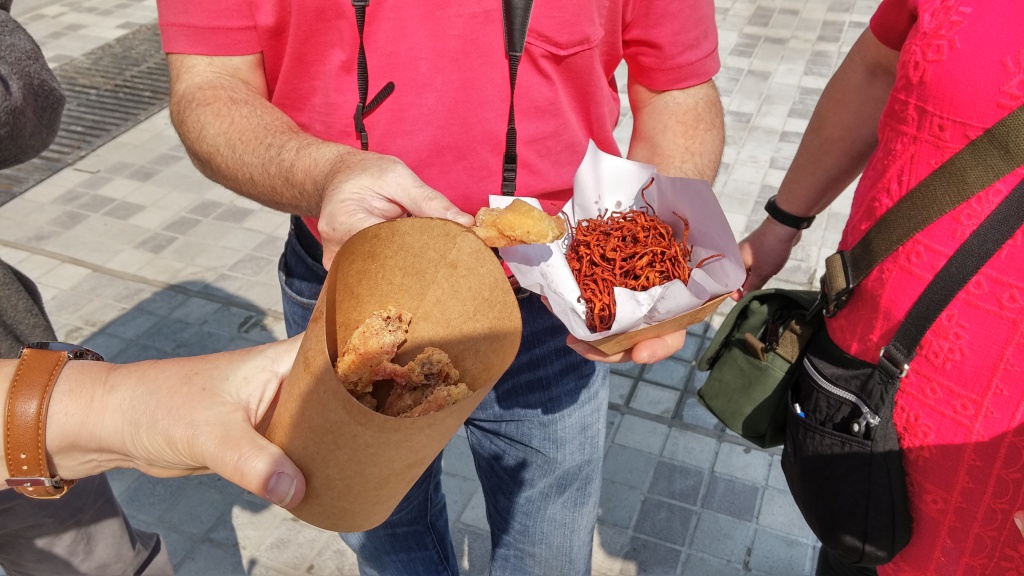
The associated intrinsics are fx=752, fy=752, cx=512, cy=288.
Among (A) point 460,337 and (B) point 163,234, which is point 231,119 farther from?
(B) point 163,234

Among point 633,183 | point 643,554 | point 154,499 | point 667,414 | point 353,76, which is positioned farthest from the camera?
point 667,414

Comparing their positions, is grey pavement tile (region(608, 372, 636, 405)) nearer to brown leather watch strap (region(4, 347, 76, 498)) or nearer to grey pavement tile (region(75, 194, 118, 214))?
brown leather watch strap (region(4, 347, 76, 498))

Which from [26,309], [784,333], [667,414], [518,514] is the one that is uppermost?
[26,309]

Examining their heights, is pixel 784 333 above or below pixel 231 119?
below

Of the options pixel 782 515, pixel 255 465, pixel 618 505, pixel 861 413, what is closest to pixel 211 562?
pixel 618 505

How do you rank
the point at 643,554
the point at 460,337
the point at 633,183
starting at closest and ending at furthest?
the point at 460,337
the point at 633,183
the point at 643,554

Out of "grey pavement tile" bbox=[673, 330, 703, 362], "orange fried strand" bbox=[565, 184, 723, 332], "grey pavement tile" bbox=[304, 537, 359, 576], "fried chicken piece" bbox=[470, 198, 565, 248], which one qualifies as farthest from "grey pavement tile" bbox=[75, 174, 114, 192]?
"fried chicken piece" bbox=[470, 198, 565, 248]

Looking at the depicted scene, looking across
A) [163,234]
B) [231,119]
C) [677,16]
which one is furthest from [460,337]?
[163,234]

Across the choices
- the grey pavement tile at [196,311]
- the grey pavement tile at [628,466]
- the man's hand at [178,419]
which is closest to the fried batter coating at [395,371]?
the man's hand at [178,419]
